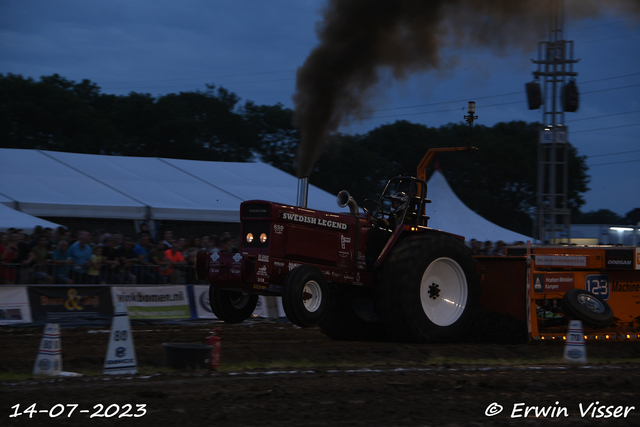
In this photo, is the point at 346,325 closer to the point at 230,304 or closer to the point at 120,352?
the point at 230,304

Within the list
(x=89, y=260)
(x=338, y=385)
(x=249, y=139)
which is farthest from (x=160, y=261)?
(x=249, y=139)

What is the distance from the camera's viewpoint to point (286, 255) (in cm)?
847

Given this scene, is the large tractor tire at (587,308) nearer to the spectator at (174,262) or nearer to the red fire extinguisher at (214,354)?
the red fire extinguisher at (214,354)

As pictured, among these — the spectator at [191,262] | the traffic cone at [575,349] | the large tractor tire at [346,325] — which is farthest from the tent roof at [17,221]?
the traffic cone at [575,349]

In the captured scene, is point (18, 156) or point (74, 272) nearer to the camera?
point (74, 272)

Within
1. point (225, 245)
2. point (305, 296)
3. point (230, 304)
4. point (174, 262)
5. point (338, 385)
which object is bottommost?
point (338, 385)

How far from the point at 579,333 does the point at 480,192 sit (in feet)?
155

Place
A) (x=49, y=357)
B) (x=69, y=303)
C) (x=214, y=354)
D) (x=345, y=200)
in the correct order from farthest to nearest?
1. (x=69, y=303)
2. (x=345, y=200)
3. (x=214, y=354)
4. (x=49, y=357)

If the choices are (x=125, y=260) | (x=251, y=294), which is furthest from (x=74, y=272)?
(x=251, y=294)

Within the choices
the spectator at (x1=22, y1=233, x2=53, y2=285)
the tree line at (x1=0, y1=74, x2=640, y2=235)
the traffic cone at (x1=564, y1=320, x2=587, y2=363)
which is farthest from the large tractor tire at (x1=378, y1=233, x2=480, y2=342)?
the tree line at (x1=0, y1=74, x2=640, y2=235)

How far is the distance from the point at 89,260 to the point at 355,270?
6.16 meters

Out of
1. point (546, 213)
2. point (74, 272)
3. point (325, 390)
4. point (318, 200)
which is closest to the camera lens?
point (325, 390)

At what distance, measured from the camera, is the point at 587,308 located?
991cm

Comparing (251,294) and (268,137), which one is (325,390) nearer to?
(251,294)
